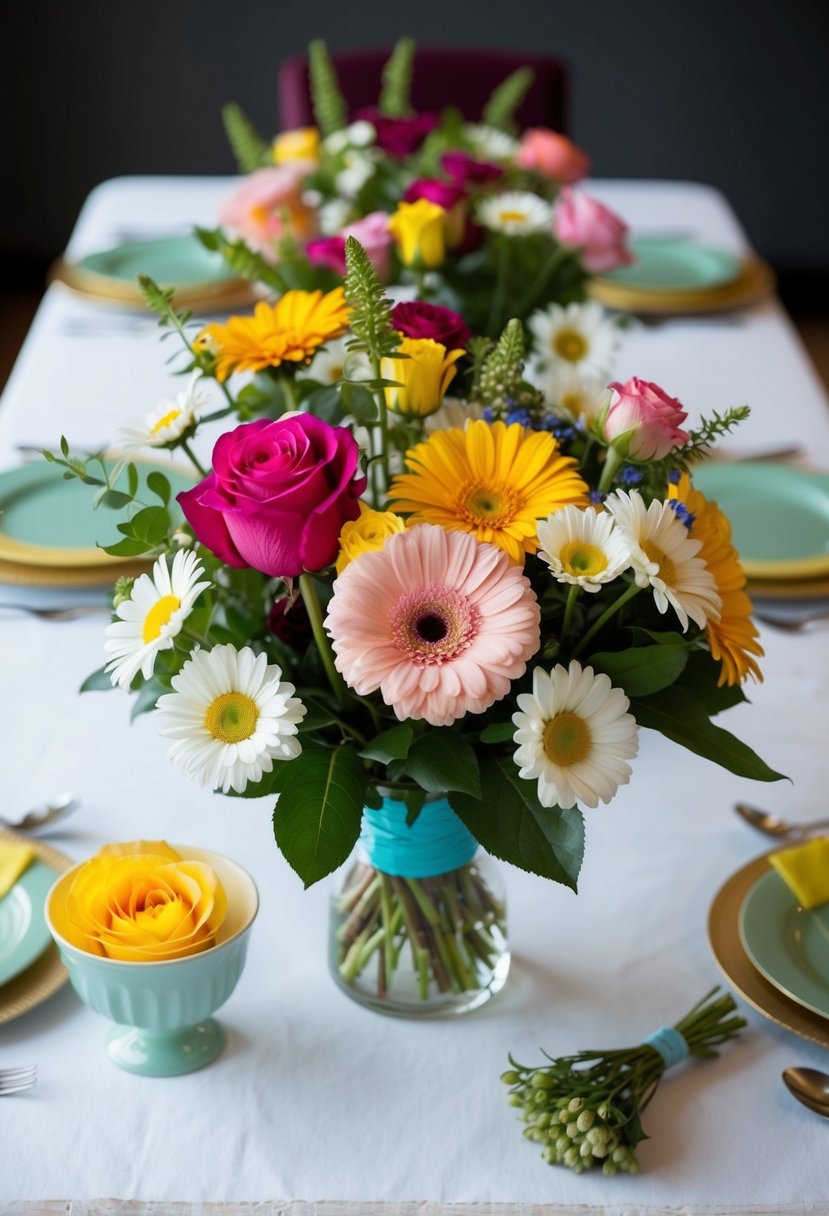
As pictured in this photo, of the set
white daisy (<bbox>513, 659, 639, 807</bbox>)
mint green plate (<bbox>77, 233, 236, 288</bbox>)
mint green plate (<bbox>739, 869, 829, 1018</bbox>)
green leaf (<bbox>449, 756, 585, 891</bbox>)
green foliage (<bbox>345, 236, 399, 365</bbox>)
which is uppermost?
green foliage (<bbox>345, 236, 399, 365</bbox>)

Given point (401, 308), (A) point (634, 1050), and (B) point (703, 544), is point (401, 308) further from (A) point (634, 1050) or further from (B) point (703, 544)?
(A) point (634, 1050)

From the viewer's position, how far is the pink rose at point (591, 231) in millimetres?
1678

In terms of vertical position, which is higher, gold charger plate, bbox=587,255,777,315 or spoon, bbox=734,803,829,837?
spoon, bbox=734,803,829,837

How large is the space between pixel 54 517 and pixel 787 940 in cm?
82

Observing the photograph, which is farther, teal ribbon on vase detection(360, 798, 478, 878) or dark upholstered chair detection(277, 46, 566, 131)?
dark upholstered chair detection(277, 46, 566, 131)

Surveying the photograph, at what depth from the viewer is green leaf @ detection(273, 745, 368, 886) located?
719mm

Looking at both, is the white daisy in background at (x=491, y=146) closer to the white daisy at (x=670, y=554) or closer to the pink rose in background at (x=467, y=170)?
the pink rose in background at (x=467, y=170)

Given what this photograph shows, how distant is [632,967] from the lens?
3.04 ft

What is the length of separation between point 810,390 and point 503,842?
4.08 ft

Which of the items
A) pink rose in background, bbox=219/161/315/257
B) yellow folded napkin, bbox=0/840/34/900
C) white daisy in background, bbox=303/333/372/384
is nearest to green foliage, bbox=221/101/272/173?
pink rose in background, bbox=219/161/315/257

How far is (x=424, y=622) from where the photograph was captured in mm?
681

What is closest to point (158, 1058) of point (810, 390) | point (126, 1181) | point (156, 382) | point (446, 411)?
point (126, 1181)

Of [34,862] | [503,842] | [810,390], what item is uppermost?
[503,842]

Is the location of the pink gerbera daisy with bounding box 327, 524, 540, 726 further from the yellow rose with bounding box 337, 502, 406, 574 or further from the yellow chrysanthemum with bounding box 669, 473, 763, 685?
the yellow chrysanthemum with bounding box 669, 473, 763, 685
